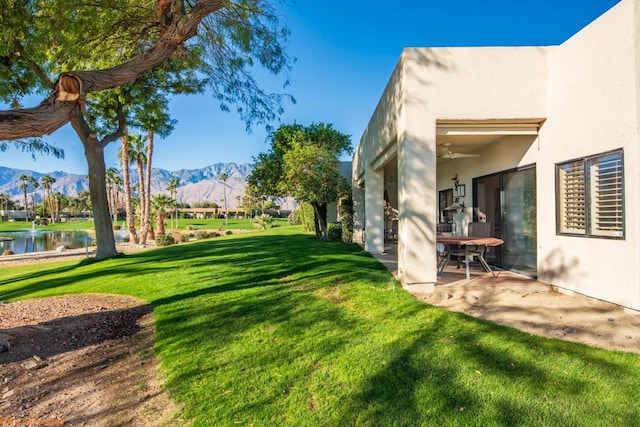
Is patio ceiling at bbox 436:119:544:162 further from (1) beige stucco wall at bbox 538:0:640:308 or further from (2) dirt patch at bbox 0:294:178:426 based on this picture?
(2) dirt patch at bbox 0:294:178:426

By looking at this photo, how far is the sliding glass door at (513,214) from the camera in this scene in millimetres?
7102

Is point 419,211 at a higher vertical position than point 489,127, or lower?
lower

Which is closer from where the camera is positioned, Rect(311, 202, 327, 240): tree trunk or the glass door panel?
the glass door panel

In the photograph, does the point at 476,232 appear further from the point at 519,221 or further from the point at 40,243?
the point at 40,243

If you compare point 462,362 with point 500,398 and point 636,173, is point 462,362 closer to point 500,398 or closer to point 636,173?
point 500,398

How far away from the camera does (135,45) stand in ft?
26.0

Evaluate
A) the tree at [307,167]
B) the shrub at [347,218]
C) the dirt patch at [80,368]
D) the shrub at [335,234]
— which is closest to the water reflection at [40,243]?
the tree at [307,167]

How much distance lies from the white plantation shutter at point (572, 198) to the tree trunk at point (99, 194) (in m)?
13.9

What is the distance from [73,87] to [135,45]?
4.78 m

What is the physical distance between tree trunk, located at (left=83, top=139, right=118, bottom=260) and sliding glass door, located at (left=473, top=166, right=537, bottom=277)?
12740 millimetres

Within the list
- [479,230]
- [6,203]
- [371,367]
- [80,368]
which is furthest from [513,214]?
[6,203]

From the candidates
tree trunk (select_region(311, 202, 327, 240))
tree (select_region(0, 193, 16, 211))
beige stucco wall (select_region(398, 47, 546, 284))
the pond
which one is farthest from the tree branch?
tree (select_region(0, 193, 16, 211))

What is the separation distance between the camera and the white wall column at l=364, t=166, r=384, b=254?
11.7 metres

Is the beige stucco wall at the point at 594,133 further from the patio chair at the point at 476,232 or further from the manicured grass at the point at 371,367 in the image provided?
the manicured grass at the point at 371,367
